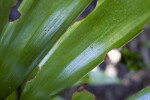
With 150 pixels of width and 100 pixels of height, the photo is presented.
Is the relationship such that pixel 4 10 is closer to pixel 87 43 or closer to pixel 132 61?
pixel 87 43

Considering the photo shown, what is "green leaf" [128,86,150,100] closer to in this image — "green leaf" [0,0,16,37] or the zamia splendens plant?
the zamia splendens plant

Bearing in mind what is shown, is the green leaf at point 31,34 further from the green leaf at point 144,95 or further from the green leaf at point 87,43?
the green leaf at point 144,95

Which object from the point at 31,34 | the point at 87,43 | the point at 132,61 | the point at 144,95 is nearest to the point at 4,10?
the point at 31,34

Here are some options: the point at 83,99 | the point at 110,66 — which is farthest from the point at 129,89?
the point at 83,99

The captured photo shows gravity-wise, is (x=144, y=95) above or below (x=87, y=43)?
below

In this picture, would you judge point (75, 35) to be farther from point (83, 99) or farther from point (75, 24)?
A: point (83, 99)

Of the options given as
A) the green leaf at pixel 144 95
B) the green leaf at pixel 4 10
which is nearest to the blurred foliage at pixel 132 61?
the green leaf at pixel 144 95

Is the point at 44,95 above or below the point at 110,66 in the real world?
below
